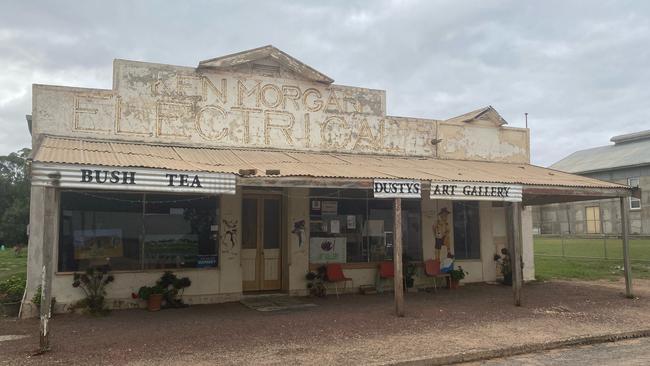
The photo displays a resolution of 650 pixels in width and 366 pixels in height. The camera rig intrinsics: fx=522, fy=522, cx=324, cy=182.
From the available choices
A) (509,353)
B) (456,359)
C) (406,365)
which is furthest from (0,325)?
(509,353)

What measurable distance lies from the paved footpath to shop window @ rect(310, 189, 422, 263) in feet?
19.3

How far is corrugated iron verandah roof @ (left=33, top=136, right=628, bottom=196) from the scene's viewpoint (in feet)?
27.8

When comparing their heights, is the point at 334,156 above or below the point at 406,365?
above

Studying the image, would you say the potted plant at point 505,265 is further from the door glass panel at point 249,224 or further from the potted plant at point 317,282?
the door glass panel at point 249,224

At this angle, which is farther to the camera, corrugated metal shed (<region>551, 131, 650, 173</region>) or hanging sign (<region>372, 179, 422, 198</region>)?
corrugated metal shed (<region>551, 131, 650, 173</region>)

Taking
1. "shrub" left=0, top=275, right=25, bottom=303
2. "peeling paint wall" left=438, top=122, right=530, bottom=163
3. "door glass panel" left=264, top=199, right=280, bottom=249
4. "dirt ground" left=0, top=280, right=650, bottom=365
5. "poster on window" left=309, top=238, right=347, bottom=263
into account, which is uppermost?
"peeling paint wall" left=438, top=122, right=530, bottom=163

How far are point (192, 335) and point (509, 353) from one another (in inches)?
184

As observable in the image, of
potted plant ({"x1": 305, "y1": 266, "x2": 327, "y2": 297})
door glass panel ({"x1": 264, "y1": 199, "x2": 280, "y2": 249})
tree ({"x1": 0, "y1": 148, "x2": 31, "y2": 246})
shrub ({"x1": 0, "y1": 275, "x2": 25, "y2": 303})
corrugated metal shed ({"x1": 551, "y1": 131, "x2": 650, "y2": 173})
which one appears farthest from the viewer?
tree ({"x1": 0, "y1": 148, "x2": 31, "y2": 246})

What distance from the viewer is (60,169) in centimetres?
711

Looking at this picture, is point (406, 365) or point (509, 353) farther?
point (509, 353)

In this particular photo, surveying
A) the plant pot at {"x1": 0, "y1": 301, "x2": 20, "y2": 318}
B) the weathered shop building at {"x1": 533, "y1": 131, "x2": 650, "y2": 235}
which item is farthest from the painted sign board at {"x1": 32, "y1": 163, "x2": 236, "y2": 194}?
the weathered shop building at {"x1": 533, "y1": 131, "x2": 650, "y2": 235}

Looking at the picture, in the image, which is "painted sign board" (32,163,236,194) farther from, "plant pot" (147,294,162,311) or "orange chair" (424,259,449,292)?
"orange chair" (424,259,449,292)

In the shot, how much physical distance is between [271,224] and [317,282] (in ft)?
5.62

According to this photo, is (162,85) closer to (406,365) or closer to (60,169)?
(60,169)
